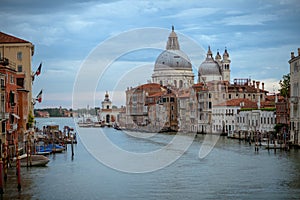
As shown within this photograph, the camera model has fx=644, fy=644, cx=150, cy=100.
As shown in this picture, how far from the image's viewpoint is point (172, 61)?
279 feet

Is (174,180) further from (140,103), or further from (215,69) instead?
(140,103)

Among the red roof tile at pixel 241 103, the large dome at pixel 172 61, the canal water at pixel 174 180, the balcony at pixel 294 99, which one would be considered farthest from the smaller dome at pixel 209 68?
the canal water at pixel 174 180

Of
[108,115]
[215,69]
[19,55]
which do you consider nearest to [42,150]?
[19,55]

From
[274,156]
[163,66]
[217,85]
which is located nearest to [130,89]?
[163,66]

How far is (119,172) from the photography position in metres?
21.8

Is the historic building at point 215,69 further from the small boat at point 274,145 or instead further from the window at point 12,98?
the window at point 12,98

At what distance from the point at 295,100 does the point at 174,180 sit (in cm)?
1220

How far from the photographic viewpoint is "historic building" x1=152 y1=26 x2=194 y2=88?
82.8 m

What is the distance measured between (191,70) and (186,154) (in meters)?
56.8

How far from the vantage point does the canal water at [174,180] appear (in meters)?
16.6

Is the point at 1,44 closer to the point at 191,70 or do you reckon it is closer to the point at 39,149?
the point at 39,149

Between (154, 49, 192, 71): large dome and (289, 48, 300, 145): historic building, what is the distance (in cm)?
5378

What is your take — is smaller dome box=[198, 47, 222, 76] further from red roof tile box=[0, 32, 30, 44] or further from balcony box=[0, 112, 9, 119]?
balcony box=[0, 112, 9, 119]

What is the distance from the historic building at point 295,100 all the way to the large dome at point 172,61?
176ft
